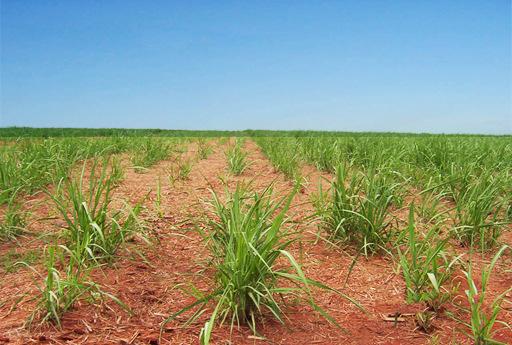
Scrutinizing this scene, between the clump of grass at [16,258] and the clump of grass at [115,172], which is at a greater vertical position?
the clump of grass at [115,172]

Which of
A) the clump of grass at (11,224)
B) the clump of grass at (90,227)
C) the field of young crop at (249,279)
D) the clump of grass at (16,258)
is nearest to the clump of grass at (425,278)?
the field of young crop at (249,279)

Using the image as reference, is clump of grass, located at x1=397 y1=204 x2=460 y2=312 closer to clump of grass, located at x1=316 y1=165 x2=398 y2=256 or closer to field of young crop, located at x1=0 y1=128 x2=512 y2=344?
field of young crop, located at x1=0 y1=128 x2=512 y2=344

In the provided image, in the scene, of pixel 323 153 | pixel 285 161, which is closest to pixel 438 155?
pixel 323 153

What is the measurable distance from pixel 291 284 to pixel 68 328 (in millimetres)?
1089

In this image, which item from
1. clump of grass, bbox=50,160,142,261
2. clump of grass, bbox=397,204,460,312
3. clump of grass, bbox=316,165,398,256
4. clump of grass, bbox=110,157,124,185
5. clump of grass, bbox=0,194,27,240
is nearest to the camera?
clump of grass, bbox=397,204,460,312

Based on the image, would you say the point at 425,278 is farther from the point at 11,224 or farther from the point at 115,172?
the point at 11,224

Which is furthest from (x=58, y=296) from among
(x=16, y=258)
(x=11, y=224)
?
(x=11, y=224)

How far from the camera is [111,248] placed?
2400 mm

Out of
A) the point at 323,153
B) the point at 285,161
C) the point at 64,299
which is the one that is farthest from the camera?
the point at 323,153

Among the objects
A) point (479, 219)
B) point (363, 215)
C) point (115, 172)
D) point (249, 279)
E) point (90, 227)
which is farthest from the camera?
point (115, 172)

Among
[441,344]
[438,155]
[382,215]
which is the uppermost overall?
[438,155]

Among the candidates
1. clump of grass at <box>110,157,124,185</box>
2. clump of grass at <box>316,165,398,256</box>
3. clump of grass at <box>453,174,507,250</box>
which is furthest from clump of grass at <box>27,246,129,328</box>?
clump of grass at <box>453,174,507,250</box>

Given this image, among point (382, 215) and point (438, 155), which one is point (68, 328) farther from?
point (438, 155)

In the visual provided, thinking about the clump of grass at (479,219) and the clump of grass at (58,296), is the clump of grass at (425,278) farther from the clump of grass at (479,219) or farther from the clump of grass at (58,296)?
the clump of grass at (58,296)
